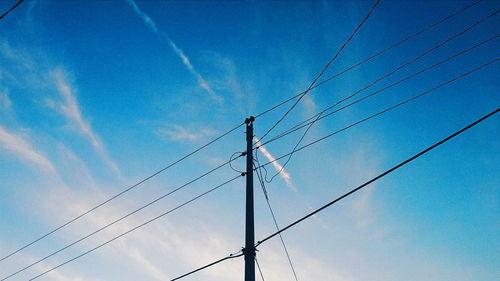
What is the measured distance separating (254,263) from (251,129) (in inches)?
153

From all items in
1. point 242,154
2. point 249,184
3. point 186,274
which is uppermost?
point 242,154

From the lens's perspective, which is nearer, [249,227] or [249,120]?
[249,227]

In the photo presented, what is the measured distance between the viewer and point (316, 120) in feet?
31.6

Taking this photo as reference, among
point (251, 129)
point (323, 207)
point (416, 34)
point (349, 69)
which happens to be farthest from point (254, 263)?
point (416, 34)

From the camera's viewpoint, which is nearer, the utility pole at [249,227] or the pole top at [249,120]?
the utility pole at [249,227]

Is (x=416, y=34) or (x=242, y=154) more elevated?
(x=416, y=34)

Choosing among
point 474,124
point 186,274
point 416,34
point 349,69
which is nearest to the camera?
point 474,124

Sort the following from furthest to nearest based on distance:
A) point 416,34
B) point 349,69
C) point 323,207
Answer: point 349,69 < point 416,34 < point 323,207

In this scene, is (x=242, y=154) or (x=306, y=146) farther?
(x=306, y=146)

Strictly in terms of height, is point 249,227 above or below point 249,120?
below

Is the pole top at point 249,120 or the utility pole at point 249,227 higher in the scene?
the pole top at point 249,120

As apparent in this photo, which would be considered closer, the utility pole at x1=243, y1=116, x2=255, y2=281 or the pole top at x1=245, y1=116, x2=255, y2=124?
the utility pole at x1=243, y1=116, x2=255, y2=281

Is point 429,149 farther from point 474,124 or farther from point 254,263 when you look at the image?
point 254,263

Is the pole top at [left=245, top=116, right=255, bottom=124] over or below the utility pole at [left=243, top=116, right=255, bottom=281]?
over
